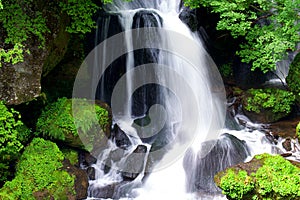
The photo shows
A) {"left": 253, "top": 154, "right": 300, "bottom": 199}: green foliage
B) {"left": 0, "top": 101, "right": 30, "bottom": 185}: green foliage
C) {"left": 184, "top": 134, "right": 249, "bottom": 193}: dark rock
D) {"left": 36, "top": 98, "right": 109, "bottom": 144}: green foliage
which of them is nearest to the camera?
{"left": 253, "top": 154, "right": 300, "bottom": 199}: green foliage

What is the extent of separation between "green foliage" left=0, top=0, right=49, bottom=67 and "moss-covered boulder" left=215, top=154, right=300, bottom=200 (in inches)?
186

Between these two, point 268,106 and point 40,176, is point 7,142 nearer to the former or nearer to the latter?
point 40,176

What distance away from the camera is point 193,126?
30.7 ft

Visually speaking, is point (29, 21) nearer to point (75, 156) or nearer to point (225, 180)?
point (75, 156)

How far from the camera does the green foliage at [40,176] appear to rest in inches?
239

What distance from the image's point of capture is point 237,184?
18.1ft

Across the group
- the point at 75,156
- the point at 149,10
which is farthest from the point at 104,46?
the point at 75,156

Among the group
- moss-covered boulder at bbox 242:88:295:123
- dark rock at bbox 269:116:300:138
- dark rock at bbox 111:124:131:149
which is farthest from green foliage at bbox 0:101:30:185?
moss-covered boulder at bbox 242:88:295:123

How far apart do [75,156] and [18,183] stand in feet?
5.08

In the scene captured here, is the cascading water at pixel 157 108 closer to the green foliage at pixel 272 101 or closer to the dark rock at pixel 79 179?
the dark rock at pixel 79 179

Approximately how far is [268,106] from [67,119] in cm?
622

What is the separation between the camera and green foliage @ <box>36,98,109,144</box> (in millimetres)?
7152

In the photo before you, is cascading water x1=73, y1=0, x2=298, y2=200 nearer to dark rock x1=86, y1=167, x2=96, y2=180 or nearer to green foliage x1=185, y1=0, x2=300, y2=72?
dark rock x1=86, y1=167, x2=96, y2=180

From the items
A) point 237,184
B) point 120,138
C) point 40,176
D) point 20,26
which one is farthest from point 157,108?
point 20,26
